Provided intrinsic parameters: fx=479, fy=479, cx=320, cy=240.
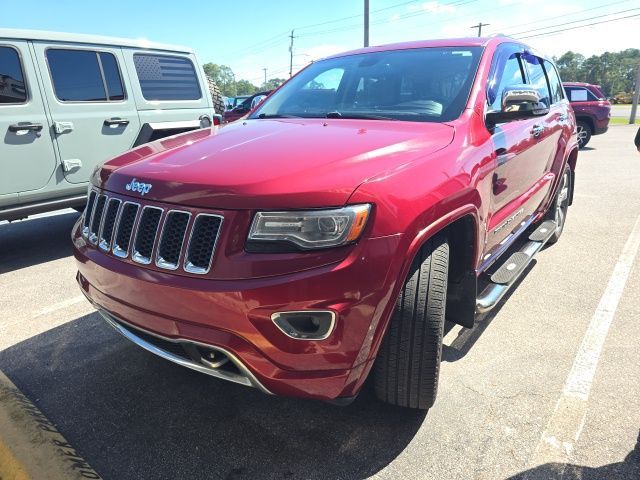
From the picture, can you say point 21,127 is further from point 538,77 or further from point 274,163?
point 538,77

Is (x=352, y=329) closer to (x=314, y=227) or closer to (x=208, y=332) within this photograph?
(x=314, y=227)

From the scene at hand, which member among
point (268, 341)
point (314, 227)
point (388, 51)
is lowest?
point (268, 341)

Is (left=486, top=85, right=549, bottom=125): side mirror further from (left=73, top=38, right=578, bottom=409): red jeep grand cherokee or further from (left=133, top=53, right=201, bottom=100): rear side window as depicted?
(left=133, top=53, right=201, bottom=100): rear side window

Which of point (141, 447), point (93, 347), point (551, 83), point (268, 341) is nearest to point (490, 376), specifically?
point (268, 341)

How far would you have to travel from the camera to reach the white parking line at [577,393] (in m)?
2.19

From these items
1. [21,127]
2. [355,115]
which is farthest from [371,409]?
[21,127]

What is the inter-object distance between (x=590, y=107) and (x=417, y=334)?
48.4 feet

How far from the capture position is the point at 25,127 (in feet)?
14.9

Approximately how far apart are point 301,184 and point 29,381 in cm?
215

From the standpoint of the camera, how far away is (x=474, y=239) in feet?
8.13

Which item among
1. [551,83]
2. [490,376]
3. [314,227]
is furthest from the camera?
[551,83]

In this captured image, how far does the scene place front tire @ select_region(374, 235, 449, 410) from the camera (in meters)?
2.07

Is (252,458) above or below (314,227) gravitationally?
below

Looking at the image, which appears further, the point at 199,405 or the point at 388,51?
the point at 388,51
